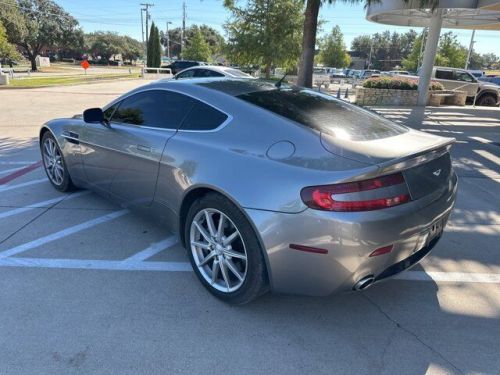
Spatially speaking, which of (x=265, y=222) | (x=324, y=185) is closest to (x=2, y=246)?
(x=265, y=222)

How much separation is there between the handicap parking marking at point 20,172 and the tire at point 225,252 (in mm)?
3838

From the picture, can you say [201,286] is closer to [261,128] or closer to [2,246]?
[261,128]

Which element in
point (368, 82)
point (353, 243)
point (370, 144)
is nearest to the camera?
point (353, 243)

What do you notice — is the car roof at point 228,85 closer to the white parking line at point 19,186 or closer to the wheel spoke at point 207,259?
the wheel spoke at point 207,259

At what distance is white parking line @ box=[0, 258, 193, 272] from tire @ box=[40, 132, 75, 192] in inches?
63.3

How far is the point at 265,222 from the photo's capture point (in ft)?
8.31

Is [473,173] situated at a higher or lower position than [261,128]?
lower

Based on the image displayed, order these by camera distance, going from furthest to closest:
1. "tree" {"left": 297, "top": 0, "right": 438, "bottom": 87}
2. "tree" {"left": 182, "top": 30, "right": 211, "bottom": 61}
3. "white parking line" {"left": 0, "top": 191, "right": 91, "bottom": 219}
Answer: "tree" {"left": 182, "top": 30, "right": 211, "bottom": 61}
"tree" {"left": 297, "top": 0, "right": 438, "bottom": 87}
"white parking line" {"left": 0, "top": 191, "right": 91, "bottom": 219}

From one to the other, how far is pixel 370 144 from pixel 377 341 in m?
1.32

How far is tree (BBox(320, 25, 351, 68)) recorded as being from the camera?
63.9 m

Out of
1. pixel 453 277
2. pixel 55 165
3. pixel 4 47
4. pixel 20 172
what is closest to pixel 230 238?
pixel 453 277

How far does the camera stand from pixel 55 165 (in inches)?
201

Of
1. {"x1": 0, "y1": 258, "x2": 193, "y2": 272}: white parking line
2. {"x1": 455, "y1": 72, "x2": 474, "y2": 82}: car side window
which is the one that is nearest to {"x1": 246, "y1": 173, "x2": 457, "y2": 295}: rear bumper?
{"x1": 0, "y1": 258, "x2": 193, "y2": 272}: white parking line

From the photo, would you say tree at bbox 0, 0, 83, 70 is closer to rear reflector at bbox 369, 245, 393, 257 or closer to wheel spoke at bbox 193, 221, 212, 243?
wheel spoke at bbox 193, 221, 212, 243
